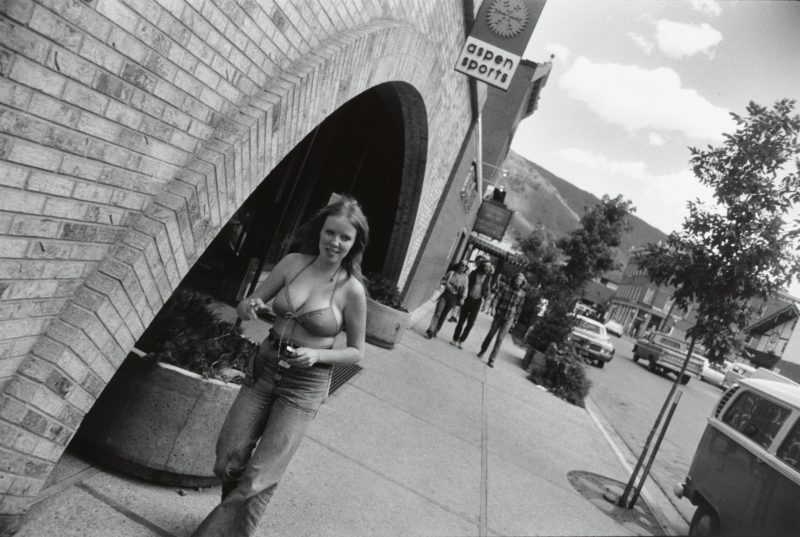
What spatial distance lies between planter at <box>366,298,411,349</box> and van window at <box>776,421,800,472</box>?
5.21 metres

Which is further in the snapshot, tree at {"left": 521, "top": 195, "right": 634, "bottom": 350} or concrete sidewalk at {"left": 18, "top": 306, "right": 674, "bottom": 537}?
tree at {"left": 521, "top": 195, "right": 634, "bottom": 350}

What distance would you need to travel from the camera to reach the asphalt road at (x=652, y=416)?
806 centimetres

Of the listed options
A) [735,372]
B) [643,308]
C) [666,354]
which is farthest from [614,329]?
[666,354]

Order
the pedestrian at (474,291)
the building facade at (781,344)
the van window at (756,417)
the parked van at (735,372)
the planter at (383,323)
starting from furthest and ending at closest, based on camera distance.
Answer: the building facade at (781,344)
the parked van at (735,372)
the pedestrian at (474,291)
the planter at (383,323)
the van window at (756,417)

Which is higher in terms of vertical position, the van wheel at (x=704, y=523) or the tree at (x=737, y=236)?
the tree at (x=737, y=236)

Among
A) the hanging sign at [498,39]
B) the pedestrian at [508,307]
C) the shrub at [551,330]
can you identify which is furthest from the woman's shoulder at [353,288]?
the shrub at [551,330]

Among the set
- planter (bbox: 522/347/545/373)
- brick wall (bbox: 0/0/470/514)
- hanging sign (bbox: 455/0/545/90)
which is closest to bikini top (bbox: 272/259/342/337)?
brick wall (bbox: 0/0/470/514)

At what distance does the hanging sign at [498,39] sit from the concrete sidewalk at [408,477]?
4013mm

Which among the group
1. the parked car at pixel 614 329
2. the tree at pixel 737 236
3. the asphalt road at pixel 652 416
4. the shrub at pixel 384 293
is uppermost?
the tree at pixel 737 236

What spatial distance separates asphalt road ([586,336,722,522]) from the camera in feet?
26.5

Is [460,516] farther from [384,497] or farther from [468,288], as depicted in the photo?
[468,288]

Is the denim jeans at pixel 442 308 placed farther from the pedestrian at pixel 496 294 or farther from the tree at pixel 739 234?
the tree at pixel 739 234

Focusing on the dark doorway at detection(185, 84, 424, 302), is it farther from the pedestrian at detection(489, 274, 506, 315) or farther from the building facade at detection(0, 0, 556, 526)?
the building facade at detection(0, 0, 556, 526)

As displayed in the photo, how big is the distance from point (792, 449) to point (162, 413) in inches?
163
